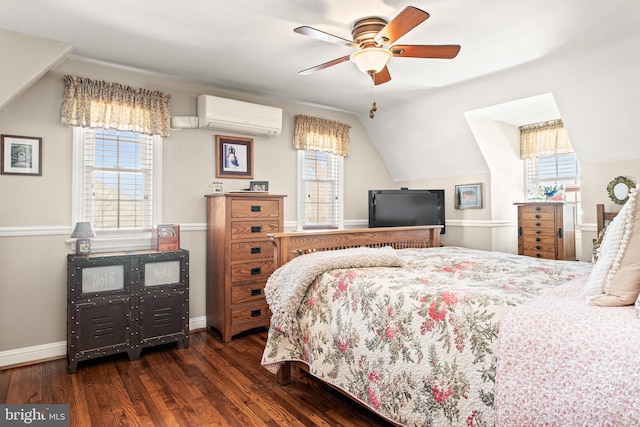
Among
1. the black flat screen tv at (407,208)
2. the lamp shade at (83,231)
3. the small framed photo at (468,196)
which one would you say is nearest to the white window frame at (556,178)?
the small framed photo at (468,196)

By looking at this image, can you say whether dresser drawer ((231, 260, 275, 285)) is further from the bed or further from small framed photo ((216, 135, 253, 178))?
the bed

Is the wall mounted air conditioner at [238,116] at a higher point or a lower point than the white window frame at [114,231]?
higher

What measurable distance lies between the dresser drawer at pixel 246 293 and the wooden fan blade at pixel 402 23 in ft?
8.08

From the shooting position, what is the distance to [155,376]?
2.75m

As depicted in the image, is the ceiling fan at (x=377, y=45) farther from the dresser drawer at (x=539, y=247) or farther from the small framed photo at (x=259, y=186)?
the dresser drawer at (x=539, y=247)

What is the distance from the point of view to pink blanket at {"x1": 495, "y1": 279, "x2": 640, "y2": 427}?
1.05m

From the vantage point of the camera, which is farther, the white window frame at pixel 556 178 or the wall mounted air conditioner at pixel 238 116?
the white window frame at pixel 556 178

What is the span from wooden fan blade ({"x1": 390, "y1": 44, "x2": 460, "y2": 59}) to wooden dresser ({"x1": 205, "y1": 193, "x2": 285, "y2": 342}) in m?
1.90

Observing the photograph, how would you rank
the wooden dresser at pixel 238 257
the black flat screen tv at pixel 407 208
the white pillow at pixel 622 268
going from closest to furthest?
1. the white pillow at pixel 622 268
2. the wooden dresser at pixel 238 257
3. the black flat screen tv at pixel 407 208

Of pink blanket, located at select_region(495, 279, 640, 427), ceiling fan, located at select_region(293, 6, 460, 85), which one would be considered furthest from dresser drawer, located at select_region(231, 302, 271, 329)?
pink blanket, located at select_region(495, 279, 640, 427)

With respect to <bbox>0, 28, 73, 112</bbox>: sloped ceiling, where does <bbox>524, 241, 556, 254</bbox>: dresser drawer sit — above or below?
below

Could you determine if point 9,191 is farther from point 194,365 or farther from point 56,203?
point 194,365

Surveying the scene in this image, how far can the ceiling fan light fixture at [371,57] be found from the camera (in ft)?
8.18

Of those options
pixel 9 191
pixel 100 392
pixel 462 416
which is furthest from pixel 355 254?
pixel 9 191
